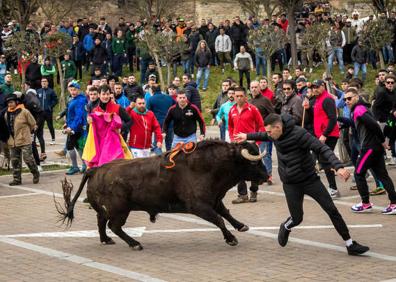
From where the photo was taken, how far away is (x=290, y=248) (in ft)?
40.0

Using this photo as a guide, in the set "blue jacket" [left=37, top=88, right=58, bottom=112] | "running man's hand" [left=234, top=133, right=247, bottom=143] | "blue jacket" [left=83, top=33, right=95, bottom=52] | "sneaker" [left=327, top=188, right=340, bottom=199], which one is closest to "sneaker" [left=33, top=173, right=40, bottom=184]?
"blue jacket" [left=37, top=88, right=58, bottom=112]

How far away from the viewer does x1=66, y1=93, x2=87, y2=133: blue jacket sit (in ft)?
62.7

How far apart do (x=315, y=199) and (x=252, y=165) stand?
104 cm

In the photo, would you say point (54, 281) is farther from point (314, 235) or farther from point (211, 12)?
point (211, 12)

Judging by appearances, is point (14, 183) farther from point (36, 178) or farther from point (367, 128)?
point (367, 128)

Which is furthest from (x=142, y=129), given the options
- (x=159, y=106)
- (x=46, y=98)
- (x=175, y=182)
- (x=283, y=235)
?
(x=46, y=98)

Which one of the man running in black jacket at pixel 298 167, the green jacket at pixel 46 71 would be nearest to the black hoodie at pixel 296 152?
the man running in black jacket at pixel 298 167

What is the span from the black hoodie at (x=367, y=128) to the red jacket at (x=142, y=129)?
3937mm

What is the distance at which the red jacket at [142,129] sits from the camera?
17.0 m

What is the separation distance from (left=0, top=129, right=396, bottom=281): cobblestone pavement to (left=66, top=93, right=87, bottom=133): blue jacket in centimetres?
340

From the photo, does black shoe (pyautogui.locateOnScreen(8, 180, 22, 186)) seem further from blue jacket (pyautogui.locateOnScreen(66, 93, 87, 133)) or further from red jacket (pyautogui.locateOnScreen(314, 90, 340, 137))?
red jacket (pyautogui.locateOnScreen(314, 90, 340, 137))

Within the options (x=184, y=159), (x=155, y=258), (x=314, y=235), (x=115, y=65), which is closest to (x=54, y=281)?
(x=155, y=258)

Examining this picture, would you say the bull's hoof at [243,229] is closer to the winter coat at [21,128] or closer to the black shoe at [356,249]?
the black shoe at [356,249]

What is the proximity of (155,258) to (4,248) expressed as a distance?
2.12m
